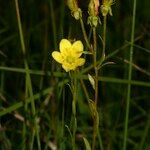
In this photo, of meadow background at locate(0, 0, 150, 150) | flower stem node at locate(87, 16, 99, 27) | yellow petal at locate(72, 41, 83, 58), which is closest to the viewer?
flower stem node at locate(87, 16, 99, 27)

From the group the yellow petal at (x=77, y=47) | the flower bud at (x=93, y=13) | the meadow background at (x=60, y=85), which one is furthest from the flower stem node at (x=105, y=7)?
the meadow background at (x=60, y=85)

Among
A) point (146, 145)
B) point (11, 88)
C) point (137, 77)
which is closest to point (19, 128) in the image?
point (11, 88)

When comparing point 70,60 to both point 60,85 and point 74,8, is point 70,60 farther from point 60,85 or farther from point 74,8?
point 60,85

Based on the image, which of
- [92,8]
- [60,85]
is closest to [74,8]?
[92,8]

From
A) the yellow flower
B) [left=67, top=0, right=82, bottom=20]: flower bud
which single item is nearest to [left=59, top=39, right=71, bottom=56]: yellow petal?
the yellow flower

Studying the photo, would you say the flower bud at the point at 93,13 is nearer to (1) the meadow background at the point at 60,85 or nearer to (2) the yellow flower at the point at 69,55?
(2) the yellow flower at the point at 69,55

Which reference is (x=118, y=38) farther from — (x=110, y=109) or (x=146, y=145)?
(x=146, y=145)

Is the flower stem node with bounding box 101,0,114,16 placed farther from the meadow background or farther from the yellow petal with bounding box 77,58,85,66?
the meadow background
